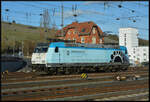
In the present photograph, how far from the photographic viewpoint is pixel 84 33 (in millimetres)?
61594

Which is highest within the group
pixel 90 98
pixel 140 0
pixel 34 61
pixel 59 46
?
pixel 140 0

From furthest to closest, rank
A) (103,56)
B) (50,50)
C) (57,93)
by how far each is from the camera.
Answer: (103,56)
(50,50)
(57,93)

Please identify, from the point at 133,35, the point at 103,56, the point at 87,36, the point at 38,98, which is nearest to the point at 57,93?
the point at 38,98

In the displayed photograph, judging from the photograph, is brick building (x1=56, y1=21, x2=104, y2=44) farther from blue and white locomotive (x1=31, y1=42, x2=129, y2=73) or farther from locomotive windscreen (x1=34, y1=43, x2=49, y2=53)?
locomotive windscreen (x1=34, y1=43, x2=49, y2=53)

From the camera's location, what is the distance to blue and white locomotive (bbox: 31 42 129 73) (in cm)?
2475

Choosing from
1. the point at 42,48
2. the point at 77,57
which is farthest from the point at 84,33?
the point at 42,48

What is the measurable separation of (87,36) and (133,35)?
25849 millimetres

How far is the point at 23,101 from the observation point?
35.8ft

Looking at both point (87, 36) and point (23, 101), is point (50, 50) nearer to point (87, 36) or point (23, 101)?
Result: point (23, 101)

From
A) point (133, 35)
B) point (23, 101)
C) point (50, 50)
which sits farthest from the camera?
point (133, 35)

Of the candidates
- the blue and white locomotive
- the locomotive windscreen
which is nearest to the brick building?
the blue and white locomotive

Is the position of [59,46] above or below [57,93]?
above

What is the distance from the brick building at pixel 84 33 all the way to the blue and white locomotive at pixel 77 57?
30431 mm

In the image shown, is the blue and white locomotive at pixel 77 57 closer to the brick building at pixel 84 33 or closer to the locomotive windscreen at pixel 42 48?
the locomotive windscreen at pixel 42 48
